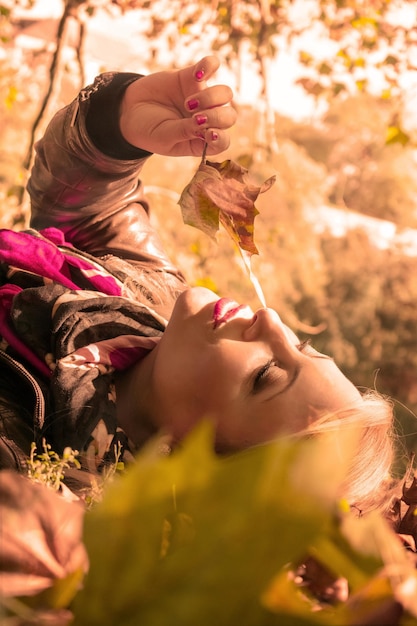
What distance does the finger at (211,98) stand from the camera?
947mm

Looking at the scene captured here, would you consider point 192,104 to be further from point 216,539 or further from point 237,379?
point 216,539

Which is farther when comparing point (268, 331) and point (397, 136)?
point (397, 136)

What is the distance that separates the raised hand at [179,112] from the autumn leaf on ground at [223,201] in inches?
2.5

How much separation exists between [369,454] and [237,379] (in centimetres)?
17

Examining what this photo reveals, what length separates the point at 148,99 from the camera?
106 cm

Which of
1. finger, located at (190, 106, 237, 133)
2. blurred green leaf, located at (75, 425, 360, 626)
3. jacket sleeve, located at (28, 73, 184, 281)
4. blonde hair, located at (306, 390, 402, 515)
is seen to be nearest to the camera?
blurred green leaf, located at (75, 425, 360, 626)

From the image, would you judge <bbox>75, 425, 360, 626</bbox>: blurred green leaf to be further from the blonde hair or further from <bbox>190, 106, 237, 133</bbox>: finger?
<bbox>190, 106, 237, 133</bbox>: finger

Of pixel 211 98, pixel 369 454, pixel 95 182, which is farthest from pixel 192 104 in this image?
pixel 369 454

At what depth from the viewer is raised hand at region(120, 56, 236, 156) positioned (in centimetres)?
95

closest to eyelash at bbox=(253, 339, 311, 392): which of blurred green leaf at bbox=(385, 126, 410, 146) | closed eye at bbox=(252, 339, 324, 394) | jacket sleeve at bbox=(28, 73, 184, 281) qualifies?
closed eye at bbox=(252, 339, 324, 394)

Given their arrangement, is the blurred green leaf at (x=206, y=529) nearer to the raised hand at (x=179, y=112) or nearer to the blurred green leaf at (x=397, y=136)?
the raised hand at (x=179, y=112)

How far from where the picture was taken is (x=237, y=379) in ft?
2.81

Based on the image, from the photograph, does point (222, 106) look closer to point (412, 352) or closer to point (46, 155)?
point (46, 155)

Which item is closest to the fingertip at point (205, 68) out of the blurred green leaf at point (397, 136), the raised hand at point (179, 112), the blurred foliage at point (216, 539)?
the raised hand at point (179, 112)
